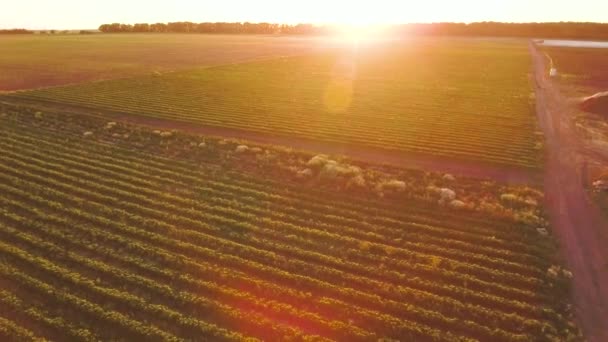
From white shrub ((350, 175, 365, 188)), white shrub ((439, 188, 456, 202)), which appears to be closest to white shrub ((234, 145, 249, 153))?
white shrub ((350, 175, 365, 188))

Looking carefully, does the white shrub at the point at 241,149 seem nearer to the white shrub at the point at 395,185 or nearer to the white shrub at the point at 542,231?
the white shrub at the point at 395,185

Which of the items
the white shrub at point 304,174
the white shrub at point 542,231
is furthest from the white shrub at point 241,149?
the white shrub at point 542,231

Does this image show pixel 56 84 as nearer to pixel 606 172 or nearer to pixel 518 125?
pixel 518 125

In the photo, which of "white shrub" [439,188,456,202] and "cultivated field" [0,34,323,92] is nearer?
"white shrub" [439,188,456,202]

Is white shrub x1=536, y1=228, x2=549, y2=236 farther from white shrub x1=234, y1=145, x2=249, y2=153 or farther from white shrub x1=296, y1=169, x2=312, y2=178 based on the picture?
white shrub x1=234, y1=145, x2=249, y2=153

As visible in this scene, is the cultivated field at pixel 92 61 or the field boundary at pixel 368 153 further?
the cultivated field at pixel 92 61

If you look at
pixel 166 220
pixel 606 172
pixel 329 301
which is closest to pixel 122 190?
pixel 166 220

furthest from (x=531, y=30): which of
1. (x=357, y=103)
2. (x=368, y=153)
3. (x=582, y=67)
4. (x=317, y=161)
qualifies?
(x=317, y=161)
